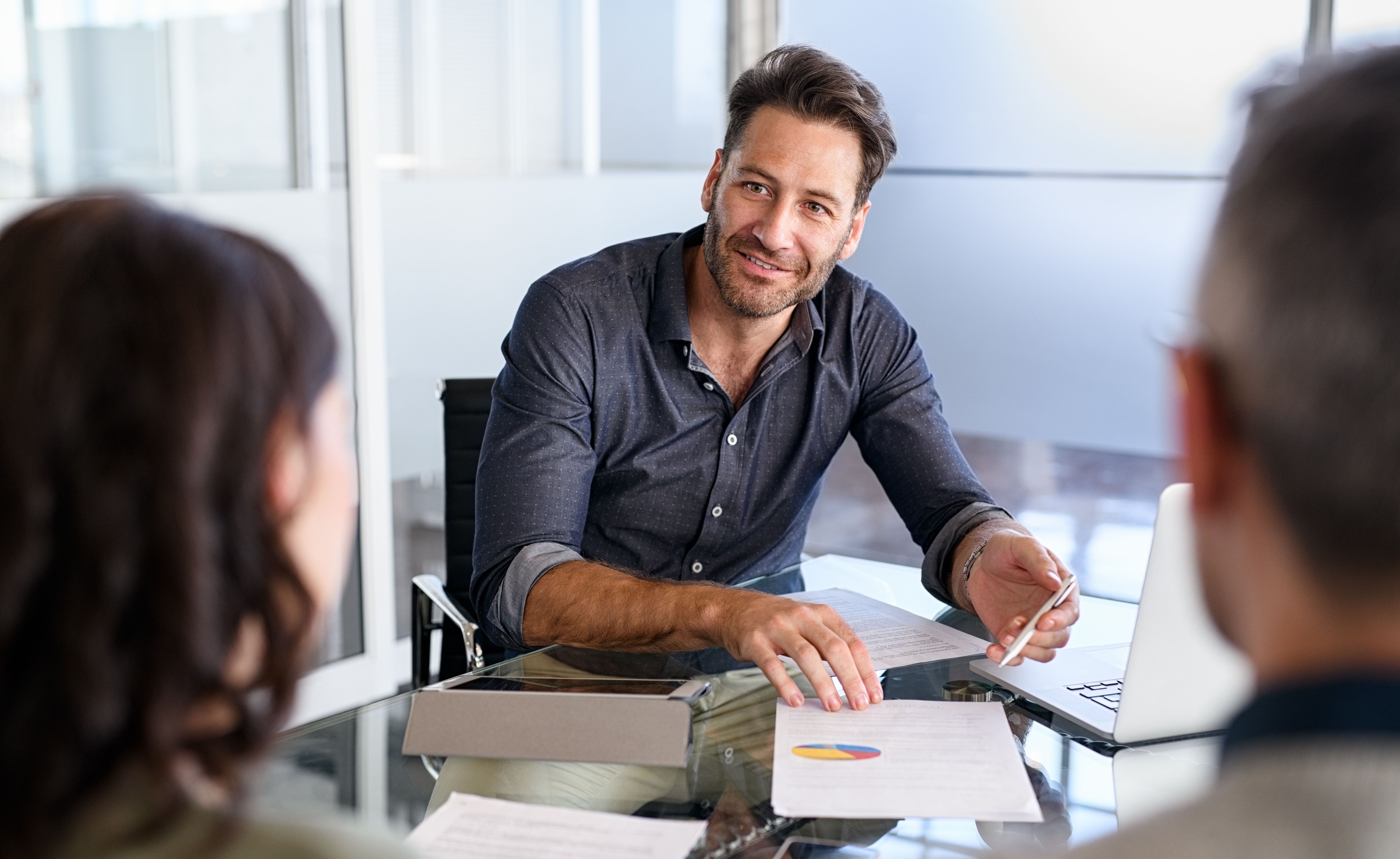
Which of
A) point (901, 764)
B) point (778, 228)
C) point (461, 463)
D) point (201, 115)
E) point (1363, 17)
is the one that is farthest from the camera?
point (1363, 17)

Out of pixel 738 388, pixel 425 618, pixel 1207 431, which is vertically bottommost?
pixel 425 618

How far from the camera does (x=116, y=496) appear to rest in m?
0.60

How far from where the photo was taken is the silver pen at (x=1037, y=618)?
4.93 feet

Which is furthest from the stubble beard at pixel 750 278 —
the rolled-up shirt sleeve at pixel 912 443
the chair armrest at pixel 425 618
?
the chair armrest at pixel 425 618

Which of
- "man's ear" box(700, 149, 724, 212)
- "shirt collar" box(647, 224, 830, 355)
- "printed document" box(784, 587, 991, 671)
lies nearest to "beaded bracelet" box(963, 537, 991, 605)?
"printed document" box(784, 587, 991, 671)

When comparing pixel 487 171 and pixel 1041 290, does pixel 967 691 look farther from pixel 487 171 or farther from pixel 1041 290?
pixel 1041 290

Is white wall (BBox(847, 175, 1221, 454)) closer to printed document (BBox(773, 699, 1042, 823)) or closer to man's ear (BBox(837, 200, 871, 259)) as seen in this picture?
man's ear (BBox(837, 200, 871, 259))

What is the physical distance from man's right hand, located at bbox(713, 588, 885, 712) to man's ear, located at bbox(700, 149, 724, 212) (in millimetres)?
944

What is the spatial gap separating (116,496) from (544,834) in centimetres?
63

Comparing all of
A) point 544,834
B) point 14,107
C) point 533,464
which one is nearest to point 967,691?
point 544,834

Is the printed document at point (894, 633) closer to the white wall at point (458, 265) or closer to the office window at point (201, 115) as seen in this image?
the office window at point (201, 115)

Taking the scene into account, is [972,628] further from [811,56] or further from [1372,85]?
[1372,85]

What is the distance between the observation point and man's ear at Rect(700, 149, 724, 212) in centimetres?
224

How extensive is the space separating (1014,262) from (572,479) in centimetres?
275
